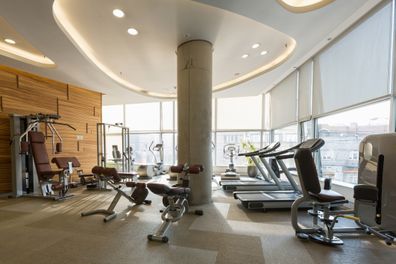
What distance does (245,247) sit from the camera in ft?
7.98

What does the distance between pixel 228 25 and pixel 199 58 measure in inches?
31.7

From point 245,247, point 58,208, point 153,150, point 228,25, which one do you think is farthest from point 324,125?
point 153,150

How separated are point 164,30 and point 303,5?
2323 mm

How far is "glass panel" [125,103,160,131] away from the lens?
32.2 feet

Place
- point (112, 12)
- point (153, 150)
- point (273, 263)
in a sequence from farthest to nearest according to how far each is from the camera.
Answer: point (153, 150), point (112, 12), point (273, 263)

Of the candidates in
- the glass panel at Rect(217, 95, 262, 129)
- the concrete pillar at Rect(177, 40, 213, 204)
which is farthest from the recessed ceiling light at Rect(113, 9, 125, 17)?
the glass panel at Rect(217, 95, 262, 129)

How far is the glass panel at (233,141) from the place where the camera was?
8.64m

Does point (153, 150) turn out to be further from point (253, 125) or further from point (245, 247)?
point (245, 247)

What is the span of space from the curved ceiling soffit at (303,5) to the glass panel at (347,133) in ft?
6.51

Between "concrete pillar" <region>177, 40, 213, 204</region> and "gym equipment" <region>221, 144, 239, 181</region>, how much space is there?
2.35 meters

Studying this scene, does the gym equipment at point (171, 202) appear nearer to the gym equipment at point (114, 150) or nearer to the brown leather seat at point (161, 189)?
the brown leather seat at point (161, 189)

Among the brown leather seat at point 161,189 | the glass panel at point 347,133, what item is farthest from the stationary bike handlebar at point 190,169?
the glass panel at point 347,133

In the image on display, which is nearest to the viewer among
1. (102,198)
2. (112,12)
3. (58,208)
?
(112,12)

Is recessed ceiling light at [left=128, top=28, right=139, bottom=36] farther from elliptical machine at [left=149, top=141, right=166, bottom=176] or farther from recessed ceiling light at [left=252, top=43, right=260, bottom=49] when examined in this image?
elliptical machine at [left=149, top=141, right=166, bottom=176]
